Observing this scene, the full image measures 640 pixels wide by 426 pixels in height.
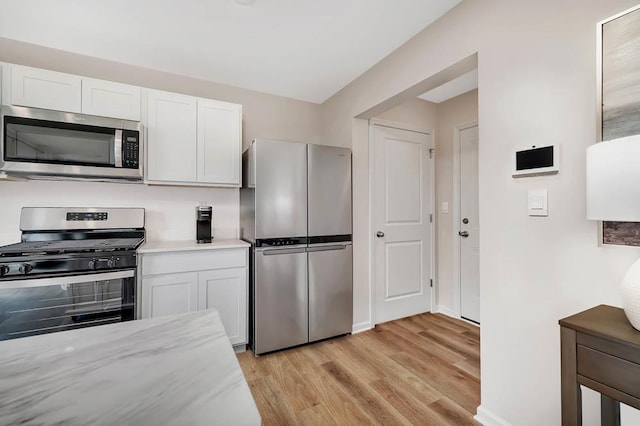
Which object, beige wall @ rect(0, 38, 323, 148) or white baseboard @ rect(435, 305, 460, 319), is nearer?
beige wall @ rect(0, 38, 323, 148)

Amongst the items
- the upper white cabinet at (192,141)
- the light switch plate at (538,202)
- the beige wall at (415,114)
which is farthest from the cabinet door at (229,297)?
the beige wall at (415,114)

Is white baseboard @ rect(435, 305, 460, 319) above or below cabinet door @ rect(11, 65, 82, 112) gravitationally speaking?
below

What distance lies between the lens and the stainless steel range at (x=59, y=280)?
1.79 metres

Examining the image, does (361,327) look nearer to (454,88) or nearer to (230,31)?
(454,88)

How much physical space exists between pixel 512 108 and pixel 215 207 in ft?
8.59

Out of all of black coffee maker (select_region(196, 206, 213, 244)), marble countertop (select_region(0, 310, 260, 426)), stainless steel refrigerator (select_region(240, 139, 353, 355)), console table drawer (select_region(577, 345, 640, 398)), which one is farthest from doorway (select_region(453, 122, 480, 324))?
marble countertop (select_region(0, 310, 260, 426))

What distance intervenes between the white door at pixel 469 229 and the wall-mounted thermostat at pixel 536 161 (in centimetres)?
169

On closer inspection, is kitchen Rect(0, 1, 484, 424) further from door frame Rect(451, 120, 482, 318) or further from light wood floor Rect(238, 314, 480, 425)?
door frame Rect(451, 120, 482, 318)

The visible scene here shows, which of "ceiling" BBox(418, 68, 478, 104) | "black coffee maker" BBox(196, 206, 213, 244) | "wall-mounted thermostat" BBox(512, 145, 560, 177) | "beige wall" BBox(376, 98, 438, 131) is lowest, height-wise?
"black coffee maker" BBox(196, 206, 213, 244)

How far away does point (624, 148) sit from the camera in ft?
2.87

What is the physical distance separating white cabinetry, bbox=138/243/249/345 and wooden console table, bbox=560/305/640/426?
7.14 feet

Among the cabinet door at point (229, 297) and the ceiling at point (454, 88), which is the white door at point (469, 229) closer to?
the ceiling at point (454, 88)

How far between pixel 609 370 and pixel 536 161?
927mm

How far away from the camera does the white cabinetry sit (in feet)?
7.23
